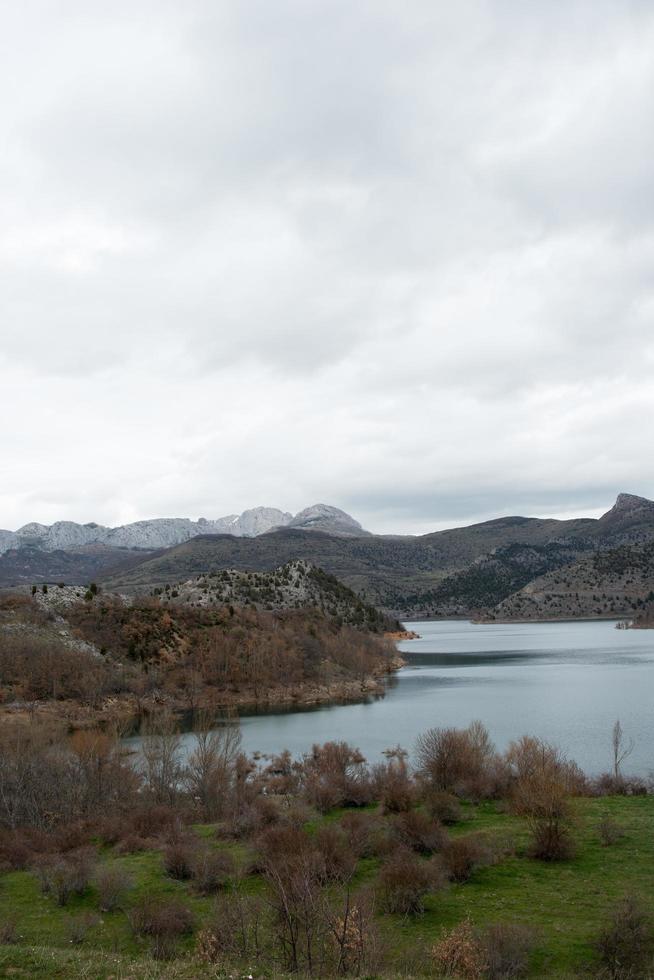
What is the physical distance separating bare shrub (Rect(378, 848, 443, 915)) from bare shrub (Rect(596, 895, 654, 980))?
171 inches

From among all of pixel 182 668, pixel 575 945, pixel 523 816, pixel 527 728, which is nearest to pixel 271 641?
pixel 182 668

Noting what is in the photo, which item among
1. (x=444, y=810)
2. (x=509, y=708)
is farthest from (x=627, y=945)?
(x=509, y=708)

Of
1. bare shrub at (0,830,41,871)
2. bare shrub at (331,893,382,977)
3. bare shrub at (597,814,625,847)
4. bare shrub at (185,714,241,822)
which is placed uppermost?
bare shrub at (331,893,382,977)

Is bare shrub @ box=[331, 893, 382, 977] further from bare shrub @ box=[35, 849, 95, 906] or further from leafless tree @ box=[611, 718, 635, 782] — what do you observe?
leafless tree @ box=[611, 718, 635, 782]

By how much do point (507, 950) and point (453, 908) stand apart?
12.2ft

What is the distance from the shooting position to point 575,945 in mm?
14242

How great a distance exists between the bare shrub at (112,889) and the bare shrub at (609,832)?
1333 centimetres

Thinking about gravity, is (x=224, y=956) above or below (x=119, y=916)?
above

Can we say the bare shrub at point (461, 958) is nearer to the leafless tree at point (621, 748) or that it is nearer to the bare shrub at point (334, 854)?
the bare shrub at point (334, 854)

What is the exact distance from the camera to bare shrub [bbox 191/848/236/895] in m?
18.7

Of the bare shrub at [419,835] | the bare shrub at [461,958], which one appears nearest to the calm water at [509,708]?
the bare shrub at [419,835]

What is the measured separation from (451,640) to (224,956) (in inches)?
6145

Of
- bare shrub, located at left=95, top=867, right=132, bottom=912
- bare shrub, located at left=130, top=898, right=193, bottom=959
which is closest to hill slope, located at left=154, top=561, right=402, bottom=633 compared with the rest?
bare shrub, located at left=95, top=867, right=132, bottom=912

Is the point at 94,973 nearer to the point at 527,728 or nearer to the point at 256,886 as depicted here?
the point at 256,886
